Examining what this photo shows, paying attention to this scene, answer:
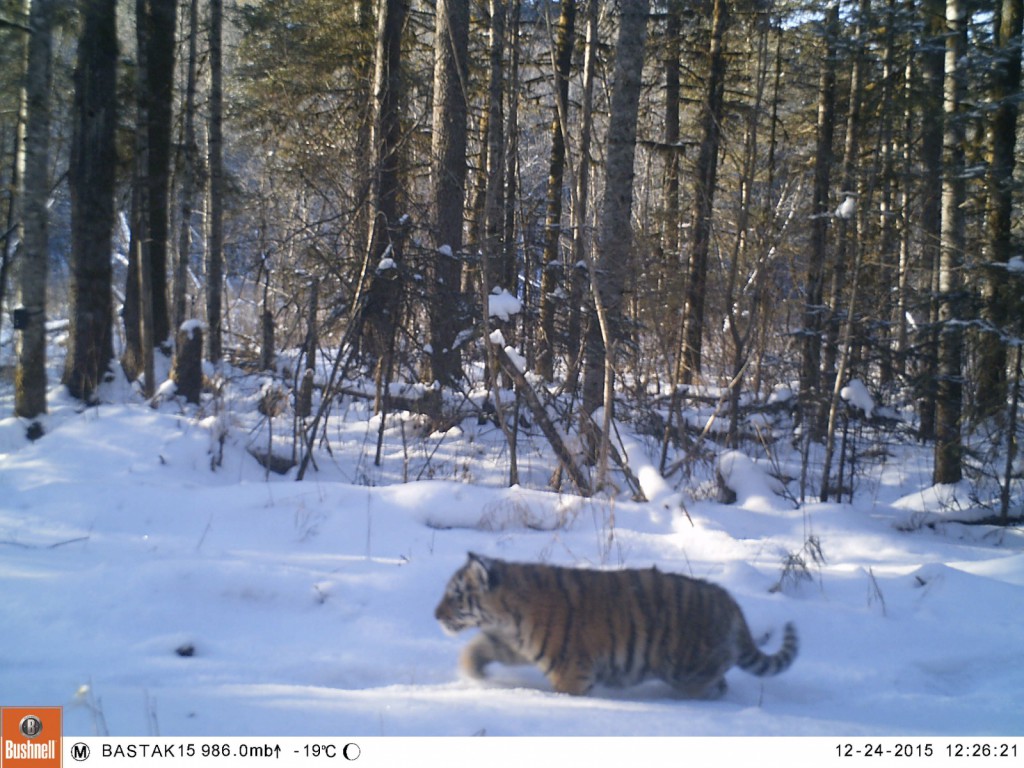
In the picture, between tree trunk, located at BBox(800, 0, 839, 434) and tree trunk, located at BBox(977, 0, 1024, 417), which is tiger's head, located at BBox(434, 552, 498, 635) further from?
tree trunk, located at BBox(977, 0, 1024, 417)

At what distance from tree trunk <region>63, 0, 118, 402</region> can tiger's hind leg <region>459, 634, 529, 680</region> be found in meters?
10.2

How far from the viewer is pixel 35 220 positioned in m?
10.0

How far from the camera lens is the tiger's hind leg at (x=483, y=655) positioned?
400 centimetres

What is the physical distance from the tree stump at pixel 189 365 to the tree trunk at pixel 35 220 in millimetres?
2456

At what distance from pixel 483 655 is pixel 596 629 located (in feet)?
2.06

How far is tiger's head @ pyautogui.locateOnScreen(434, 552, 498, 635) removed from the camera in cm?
384

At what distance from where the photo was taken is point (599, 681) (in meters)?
3.98

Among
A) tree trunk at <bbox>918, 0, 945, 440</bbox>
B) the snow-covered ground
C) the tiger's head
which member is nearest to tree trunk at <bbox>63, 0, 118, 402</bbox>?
the snow-covered ground

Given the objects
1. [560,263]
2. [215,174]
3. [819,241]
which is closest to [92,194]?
[215,174]

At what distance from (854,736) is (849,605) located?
75.4 inches

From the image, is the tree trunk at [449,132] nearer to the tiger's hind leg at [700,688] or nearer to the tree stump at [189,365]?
the tree stump at [189,365]

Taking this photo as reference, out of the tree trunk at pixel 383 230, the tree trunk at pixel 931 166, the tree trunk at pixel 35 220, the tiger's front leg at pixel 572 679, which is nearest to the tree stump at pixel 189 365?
the tree trunk at pixel 35 220

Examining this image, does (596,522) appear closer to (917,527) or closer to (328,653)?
(328,653)

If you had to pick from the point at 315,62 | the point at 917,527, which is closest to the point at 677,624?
the point at 917,527
